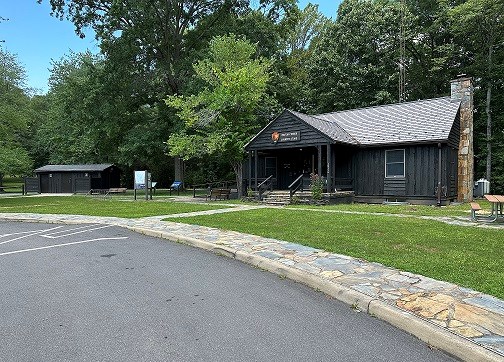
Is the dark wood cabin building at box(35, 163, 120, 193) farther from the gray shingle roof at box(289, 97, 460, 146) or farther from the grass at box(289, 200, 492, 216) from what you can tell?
the grass at box(289, 200, 492, 216)

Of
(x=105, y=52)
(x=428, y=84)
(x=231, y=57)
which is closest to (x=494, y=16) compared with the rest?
(x=428, y=84)

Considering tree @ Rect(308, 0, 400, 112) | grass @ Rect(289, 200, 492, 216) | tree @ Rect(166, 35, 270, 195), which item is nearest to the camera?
grass @ Rect(289, 200, 492, 216)

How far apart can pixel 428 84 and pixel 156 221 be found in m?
27.8

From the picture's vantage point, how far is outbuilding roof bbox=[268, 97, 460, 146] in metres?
17.6

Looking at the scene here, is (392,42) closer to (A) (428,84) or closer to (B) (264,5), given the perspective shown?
(A) (428,84)

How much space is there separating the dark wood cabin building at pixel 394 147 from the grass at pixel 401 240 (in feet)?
21.5

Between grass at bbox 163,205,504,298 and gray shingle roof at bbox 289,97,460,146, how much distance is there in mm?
6976

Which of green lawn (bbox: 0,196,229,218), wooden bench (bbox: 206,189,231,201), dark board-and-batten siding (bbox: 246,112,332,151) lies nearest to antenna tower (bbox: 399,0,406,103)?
dark board-and-batten siding (bbox: 246,112,332,151)

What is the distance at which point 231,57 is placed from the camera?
22.2 meters

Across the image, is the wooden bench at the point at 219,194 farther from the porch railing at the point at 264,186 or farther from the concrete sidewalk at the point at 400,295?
the concrete sidewalk at the point at 400,295

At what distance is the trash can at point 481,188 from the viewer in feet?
70.8

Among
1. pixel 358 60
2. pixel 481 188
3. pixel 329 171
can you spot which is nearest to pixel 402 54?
pixel 358 60

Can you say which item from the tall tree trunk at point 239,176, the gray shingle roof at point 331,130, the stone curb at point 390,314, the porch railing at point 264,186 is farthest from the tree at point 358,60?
the stone curb at point 390,314

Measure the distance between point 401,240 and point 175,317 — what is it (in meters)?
5.62
